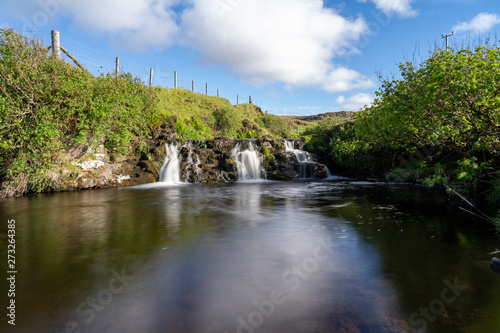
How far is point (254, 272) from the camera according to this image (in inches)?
204

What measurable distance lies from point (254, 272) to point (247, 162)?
19413mm

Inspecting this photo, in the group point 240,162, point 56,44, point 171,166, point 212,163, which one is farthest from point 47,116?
point 240,162

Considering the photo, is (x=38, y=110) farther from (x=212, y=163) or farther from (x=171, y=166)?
(x=212, y=163)

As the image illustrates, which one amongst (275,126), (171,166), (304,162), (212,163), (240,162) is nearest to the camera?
(171,166)

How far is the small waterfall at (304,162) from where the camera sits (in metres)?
24.7

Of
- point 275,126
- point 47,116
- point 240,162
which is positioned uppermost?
point 275,126

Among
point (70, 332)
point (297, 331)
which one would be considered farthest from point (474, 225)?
point (70, 332)

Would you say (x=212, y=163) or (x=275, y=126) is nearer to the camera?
(x=212, y=163)

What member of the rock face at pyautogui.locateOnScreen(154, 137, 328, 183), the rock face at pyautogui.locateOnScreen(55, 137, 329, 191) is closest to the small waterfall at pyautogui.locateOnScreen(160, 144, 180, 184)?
the rock face at pyautogui.locateOnScreen(55, 137, 329, 191)

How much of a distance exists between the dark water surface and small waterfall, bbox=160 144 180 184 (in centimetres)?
1119

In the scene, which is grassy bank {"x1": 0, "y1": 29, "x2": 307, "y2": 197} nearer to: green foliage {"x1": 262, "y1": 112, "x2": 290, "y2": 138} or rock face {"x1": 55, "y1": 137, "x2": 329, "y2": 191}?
rock face {"x1": 55, "y1": 137, "x2": 329, "y2": 191}

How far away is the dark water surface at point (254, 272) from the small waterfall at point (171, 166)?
1119 cm

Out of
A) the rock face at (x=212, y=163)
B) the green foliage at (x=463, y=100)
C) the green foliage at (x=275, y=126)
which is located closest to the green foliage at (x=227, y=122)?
the green foliage at (x=275, y=126)

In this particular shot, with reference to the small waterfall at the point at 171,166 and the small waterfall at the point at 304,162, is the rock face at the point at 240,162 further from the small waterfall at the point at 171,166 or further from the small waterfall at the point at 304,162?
the small waterfall at the point at 171,166
